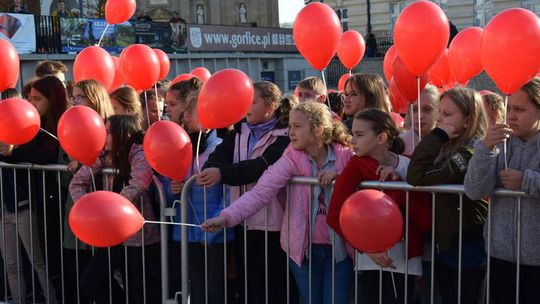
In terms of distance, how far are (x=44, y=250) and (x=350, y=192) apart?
283cm

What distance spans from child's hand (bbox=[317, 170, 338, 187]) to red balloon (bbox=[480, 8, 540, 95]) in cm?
105

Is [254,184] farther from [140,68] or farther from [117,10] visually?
[117,10]

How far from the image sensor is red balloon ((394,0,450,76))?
4.43 metres

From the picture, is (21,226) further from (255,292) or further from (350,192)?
(350,192)

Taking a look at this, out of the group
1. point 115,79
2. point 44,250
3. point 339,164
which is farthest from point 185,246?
point 115,79

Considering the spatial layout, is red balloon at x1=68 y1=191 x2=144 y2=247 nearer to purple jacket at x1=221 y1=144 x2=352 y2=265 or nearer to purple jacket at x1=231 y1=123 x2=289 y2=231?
purple jacket at x1=221 y1=144 x2=352 y2=265

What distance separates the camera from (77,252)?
195 inches

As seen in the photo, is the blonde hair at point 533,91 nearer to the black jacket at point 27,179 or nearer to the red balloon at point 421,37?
the red balloon at point 421,37

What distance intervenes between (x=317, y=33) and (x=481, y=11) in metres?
27.4

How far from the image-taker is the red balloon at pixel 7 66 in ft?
18.5

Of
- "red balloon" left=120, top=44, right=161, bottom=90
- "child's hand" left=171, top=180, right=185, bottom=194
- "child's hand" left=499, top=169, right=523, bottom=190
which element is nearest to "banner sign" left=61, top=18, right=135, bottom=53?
"red balloon" left=120, top=44, right=161, bottom=90

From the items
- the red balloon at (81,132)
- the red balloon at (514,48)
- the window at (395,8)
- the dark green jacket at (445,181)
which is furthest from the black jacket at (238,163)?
the window at (395,8)

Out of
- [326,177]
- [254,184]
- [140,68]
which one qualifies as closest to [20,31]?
[140,68]

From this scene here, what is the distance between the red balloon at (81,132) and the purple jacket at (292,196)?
0.99 meters
